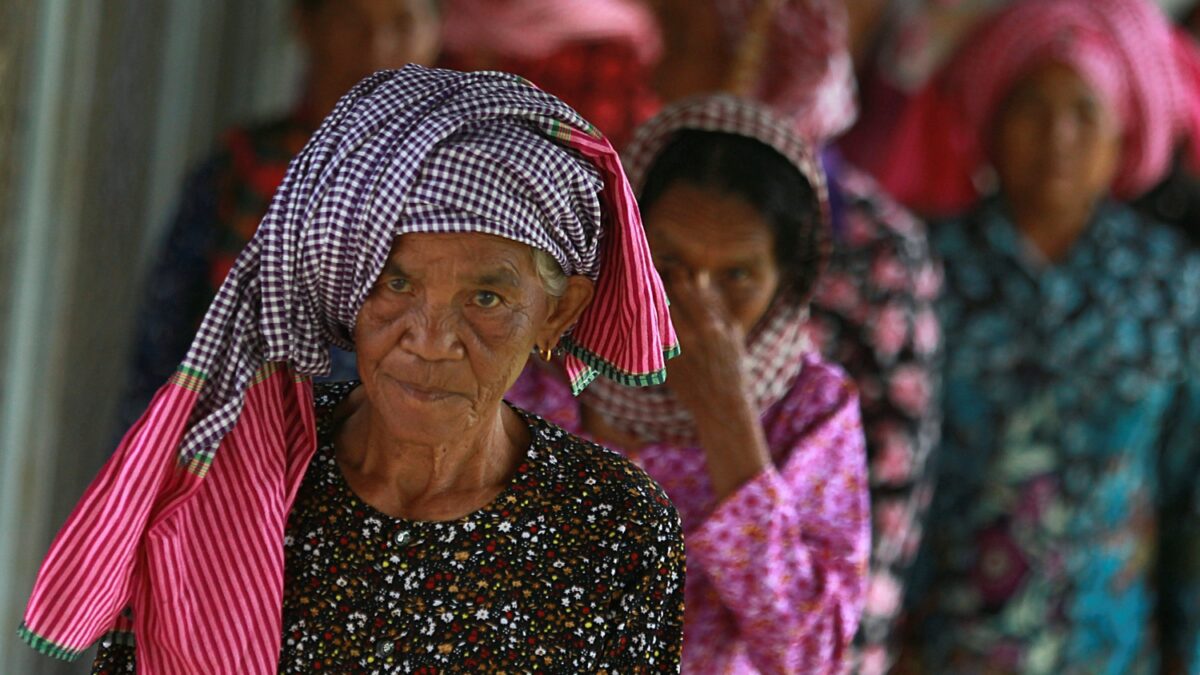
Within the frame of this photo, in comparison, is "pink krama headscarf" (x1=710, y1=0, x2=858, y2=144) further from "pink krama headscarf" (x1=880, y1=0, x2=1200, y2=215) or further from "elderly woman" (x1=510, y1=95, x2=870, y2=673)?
"elderly woman" (x1=510, y1=95, x2=870, y2=673)

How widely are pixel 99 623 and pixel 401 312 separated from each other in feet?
1.63

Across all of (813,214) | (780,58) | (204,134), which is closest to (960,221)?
(780,58)

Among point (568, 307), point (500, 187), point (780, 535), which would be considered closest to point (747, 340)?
point (780, 535)

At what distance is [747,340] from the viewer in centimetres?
264

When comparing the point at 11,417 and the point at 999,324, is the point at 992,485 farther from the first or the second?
the point at 11,417

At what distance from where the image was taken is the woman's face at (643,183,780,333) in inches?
101

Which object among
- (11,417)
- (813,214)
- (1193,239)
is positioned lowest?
(11,417)

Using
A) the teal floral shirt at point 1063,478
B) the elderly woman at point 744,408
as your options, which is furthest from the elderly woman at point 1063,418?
the elderly woman at point 744,408

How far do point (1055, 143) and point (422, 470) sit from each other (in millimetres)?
2580

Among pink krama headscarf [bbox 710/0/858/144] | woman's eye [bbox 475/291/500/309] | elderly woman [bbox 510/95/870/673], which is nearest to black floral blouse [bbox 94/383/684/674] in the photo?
woman's eye [bbox 475/291/500/309]

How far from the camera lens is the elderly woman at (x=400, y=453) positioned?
1753mm

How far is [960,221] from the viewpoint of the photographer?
4.09m

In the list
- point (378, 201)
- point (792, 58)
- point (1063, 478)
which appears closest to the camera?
point (378, 201)

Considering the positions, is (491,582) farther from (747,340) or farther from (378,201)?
(747,340)
